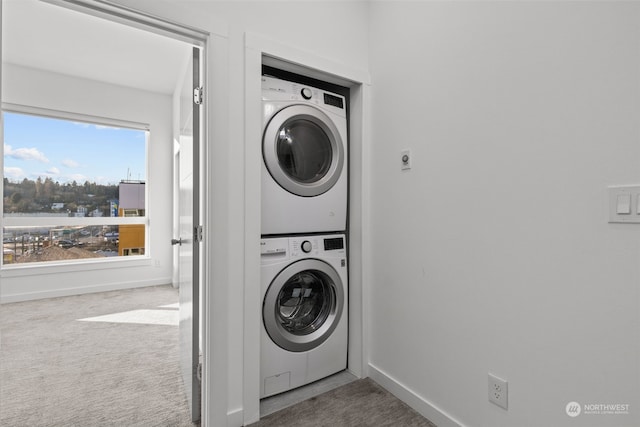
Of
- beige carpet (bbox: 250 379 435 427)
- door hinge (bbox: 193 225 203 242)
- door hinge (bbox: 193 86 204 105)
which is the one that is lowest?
beige carpet (bbox: 250 379 435 427)

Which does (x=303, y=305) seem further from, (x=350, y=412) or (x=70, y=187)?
(x=70, y=187)

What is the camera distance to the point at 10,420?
5.05 feet

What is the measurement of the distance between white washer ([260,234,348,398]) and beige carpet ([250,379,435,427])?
6.4 inches

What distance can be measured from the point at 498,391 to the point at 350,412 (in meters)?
0.75

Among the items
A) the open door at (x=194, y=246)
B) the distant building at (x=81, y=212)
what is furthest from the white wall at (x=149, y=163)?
the open door at (x=194, y=246)

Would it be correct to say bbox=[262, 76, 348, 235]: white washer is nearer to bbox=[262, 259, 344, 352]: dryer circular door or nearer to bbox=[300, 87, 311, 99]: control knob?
bbox=[300, 87, 311, 99]: control knob

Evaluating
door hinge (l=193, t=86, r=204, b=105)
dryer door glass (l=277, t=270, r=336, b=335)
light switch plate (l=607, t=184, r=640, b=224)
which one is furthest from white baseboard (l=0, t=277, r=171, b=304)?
light switch plate (l=607, t=184, r=640, b=224)

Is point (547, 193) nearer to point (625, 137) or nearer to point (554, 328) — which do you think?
point (625, 137)

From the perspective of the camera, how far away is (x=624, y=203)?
91cm

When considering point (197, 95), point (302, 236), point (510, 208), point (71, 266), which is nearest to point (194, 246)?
point (302, 236)

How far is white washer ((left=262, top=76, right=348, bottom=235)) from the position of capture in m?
1.67

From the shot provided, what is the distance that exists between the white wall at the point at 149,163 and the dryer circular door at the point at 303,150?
3.25 metres

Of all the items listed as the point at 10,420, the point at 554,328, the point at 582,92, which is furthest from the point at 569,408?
the point at 10,420

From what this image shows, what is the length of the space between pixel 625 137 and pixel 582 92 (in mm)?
202
